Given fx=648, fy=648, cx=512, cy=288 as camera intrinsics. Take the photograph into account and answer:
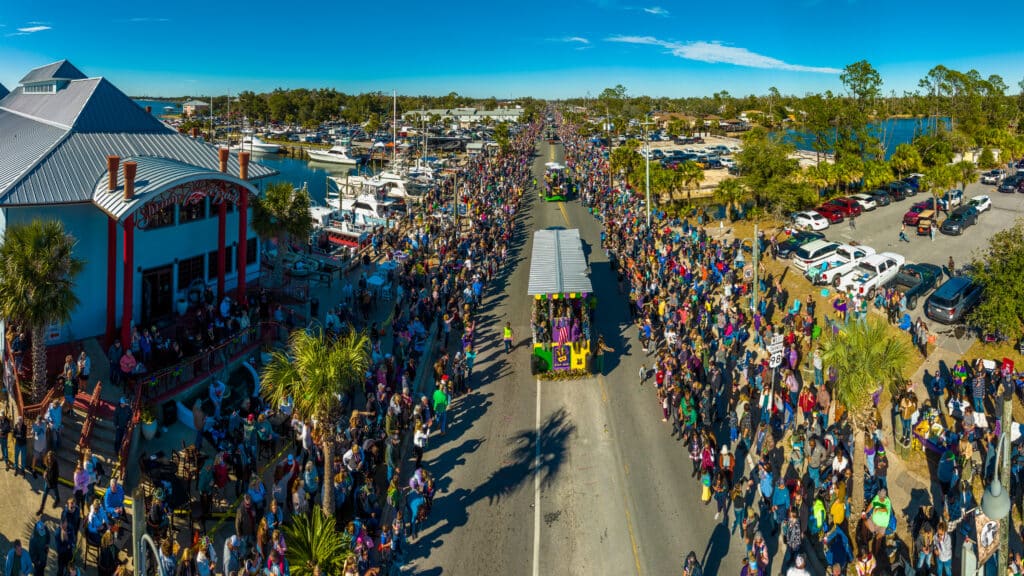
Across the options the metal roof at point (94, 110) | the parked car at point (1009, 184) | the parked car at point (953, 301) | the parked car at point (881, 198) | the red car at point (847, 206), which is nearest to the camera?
the parked car at point (953, 301)

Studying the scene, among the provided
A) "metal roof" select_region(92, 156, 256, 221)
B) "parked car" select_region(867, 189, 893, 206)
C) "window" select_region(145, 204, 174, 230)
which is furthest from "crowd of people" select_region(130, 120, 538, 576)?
"parked car" select_region(867, 189, 893, 206)

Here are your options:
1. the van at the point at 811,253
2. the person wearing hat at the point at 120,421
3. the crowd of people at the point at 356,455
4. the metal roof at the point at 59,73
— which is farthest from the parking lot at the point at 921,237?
the metal roof at the point at 59,73

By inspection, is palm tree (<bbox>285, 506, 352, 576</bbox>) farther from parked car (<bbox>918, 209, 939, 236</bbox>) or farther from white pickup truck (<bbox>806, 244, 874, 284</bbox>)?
parked car (<bbox>918, 209, 939, 236</bbox>)

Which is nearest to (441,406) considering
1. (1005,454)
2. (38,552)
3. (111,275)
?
(38,552)

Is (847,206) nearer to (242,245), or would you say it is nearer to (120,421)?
(242,245)

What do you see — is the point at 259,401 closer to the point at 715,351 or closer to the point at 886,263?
the point at 715,351

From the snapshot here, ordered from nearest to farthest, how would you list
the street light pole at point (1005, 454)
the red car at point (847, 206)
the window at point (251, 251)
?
the street light pole at point (1005, 454) < the window at point (251, 251) < the red car at point (847, 206)

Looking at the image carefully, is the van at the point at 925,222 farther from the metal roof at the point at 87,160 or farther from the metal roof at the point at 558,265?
the metal roof at the point at 87,160
